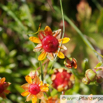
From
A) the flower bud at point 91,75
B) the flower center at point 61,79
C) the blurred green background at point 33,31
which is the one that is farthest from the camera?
the blurred green background at point 33,31

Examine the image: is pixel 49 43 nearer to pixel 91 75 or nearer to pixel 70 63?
pixel 70 63

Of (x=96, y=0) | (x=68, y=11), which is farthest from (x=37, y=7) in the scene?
(x=96, y=0)

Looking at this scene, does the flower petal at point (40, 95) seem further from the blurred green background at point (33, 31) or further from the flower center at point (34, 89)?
the blurred green background at point (33, 31)

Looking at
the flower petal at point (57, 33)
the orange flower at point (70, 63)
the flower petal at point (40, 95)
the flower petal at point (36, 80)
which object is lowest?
the flower petal at point (40, 95)

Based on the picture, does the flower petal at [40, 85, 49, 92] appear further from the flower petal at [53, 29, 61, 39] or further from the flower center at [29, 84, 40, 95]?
the flower petal at [53, 29, 61, 39]

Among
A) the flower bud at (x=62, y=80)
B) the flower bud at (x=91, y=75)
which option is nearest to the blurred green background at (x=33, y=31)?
the flower bud at (x=62, y=80)

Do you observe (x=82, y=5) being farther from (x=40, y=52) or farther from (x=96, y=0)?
(x=40, y=52)

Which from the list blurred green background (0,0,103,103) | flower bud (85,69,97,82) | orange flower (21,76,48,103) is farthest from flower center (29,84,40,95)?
blurred green background (0,0,103,103)
